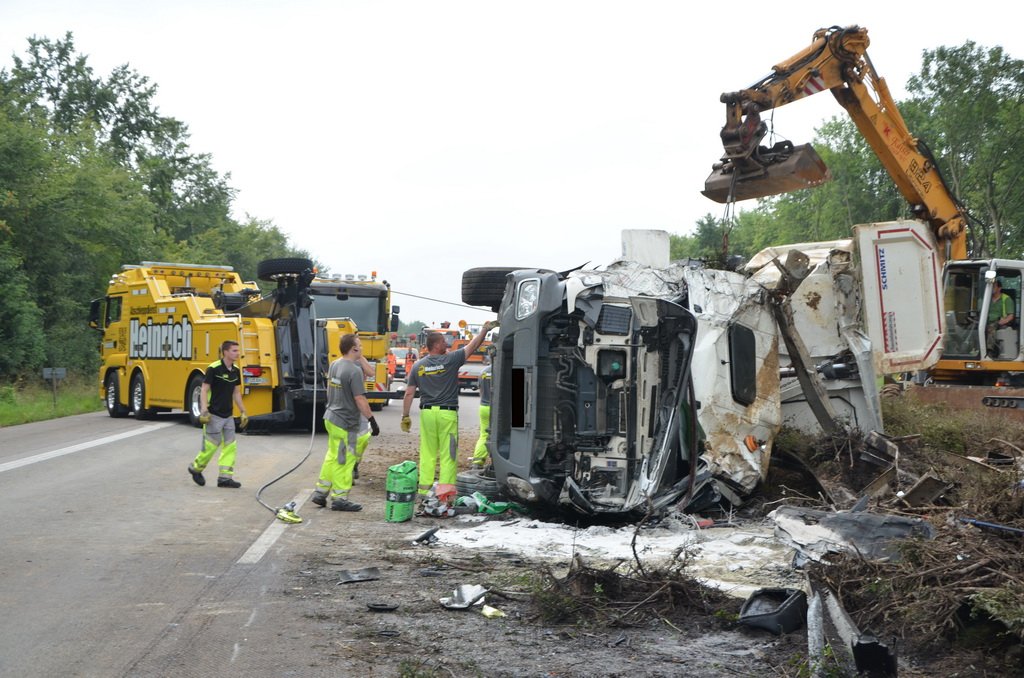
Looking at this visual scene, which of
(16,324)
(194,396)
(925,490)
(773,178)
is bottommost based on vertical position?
(925,490)

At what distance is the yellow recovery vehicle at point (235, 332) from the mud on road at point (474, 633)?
8660 mm

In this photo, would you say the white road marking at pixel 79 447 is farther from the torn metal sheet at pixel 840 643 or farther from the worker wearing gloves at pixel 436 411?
the torn metal sheet at pixel 840 643

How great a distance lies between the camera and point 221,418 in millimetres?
10992

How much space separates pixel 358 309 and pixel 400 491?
39.6ft

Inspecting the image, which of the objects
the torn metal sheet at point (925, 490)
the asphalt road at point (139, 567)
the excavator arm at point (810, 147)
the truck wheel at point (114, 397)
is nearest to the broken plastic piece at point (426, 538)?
the asphalt road at point (139, 567)

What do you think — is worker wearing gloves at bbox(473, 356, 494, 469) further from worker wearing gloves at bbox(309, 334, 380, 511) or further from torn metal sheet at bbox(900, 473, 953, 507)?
torn metal sheet at bbox(900, 473, 953, 507)

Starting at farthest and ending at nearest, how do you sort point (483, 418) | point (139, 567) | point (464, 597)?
point (483, 418), point (139, 567), point (464, 597)


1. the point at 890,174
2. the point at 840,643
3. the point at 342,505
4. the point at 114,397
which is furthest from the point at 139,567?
the point at 114,397

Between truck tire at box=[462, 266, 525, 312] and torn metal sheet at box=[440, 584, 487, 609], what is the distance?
15.3 ft

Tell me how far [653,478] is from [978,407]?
7.32 m

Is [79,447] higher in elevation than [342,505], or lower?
higher

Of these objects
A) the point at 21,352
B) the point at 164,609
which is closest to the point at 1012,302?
the point at 164,609

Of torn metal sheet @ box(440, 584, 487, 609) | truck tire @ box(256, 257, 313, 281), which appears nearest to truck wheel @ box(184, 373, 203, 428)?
truck tire @ box(256, 257, 313, 281)

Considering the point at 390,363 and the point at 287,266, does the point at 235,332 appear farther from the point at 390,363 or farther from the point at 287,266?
the point at 390,363
